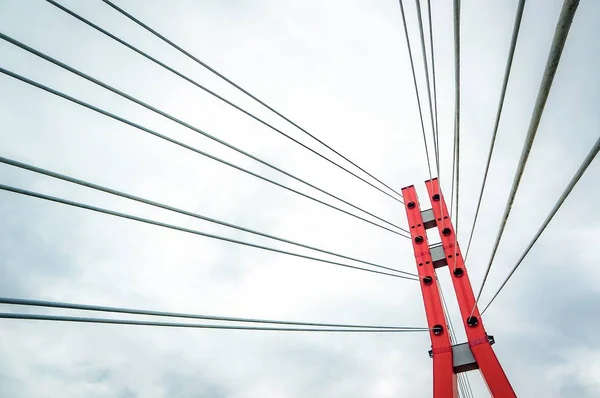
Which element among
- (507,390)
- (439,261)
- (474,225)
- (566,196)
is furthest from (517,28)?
(439,261)

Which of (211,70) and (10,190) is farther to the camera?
(211,70)

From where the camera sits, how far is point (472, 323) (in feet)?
18.5

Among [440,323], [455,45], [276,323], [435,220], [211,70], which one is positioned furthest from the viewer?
[435,220]

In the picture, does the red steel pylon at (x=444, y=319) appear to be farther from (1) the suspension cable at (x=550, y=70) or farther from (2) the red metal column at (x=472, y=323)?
(1) the suspension cable at (x=550, y=70)

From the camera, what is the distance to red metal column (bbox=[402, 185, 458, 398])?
17.2 feet

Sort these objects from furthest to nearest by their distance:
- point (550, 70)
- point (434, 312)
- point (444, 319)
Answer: point (434, 312) < point (444, 319) < point (550, 70)

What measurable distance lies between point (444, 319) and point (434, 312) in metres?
0.18

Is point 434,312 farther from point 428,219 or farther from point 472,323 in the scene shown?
point 428,219

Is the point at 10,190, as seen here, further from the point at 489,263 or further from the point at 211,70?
the point at 489,263

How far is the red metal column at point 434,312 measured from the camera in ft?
17.2

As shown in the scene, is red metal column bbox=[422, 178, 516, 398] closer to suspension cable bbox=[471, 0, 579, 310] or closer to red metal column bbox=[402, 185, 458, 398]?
red metal column bbox=[402, 185, 458, 398]

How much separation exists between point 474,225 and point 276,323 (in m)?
2.14

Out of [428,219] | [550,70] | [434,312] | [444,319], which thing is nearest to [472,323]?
[444,319]

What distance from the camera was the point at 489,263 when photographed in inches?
107
